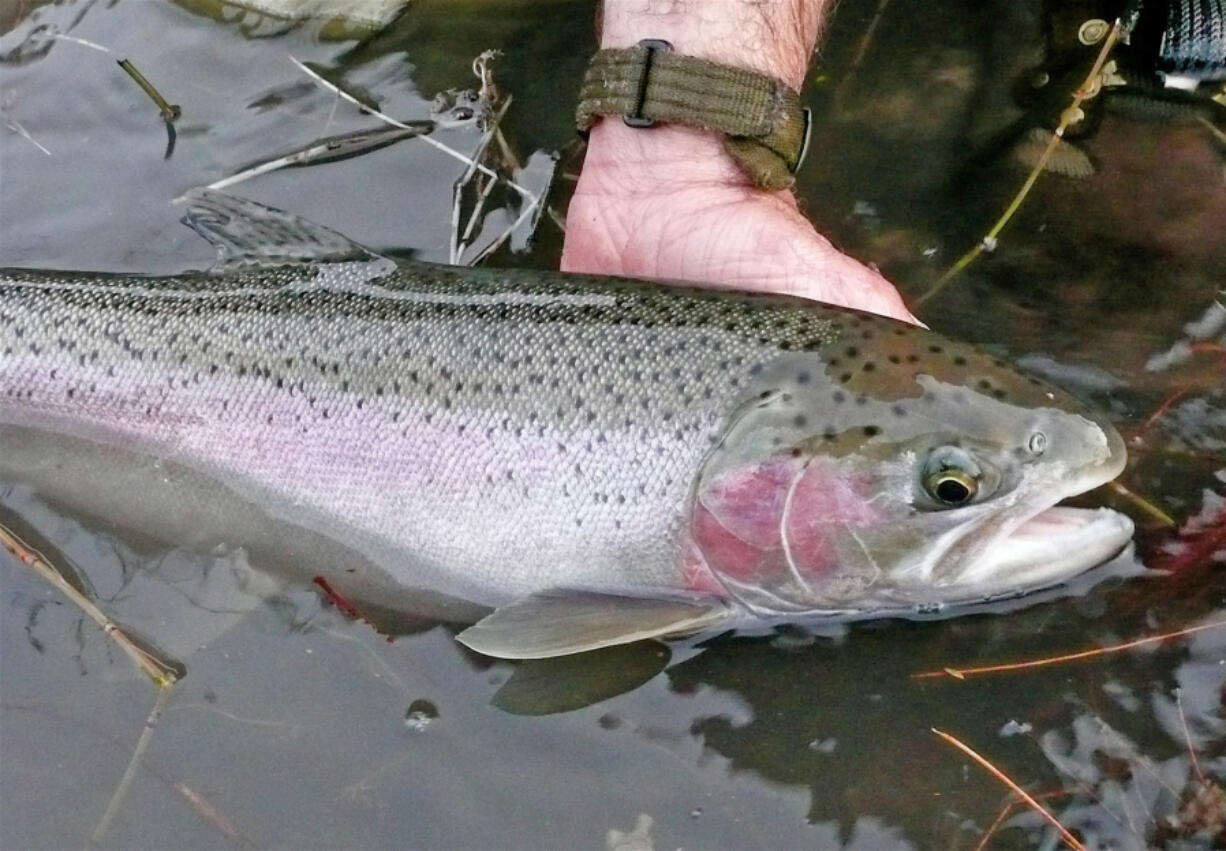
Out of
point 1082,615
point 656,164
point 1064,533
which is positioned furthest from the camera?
point 656,164

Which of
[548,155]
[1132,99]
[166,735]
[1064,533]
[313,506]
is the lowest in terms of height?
[166,735]

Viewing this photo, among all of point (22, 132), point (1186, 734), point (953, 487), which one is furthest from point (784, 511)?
point (22, 132)

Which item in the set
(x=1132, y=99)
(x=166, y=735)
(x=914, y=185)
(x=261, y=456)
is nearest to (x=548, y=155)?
(x=914, y=185)

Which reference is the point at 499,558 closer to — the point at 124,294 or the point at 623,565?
the point at 623,565

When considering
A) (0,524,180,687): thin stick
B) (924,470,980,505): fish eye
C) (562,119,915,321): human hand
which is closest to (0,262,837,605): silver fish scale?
(562,119,915,321): human hand

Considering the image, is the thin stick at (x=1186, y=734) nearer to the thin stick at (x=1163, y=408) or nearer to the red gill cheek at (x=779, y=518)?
the thin stick at (x=1163, y=408)

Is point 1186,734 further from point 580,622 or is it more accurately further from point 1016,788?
point 580,622
